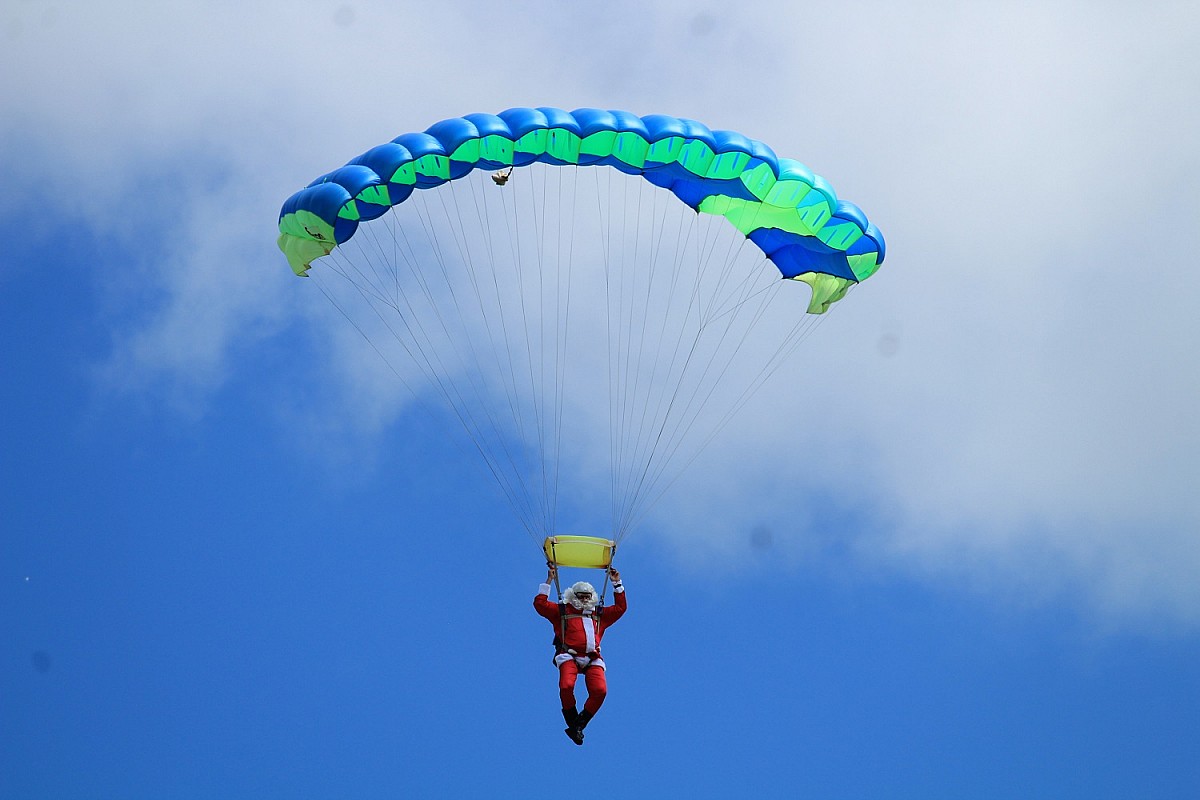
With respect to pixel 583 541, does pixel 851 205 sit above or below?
above

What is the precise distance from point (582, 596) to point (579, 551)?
495 millimetres

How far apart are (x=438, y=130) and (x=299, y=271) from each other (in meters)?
2.58

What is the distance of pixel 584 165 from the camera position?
17.0m

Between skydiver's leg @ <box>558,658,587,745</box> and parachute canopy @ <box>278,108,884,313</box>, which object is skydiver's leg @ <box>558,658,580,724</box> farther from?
parachute canopy @ <box>278,108,884,313</box>

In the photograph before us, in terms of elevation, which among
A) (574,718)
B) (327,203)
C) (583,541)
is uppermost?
(327,203)

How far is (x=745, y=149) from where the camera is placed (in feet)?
55.6

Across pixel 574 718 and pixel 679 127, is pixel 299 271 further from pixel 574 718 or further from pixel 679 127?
pixel 574 718

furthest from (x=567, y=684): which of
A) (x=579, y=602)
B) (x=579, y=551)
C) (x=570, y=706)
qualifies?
(x=579, y=551)

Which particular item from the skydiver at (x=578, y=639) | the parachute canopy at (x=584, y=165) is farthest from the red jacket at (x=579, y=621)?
the parachute canopy at (x=584, y=165)

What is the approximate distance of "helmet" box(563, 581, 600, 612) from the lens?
17014 mm

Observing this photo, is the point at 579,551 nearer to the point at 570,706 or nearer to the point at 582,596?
the point at 582,596

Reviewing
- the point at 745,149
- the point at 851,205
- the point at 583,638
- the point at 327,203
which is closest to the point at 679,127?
the point at 745,149

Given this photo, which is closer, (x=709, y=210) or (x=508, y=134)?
(x=508, y=134)

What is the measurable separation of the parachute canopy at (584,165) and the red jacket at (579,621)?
414cm
